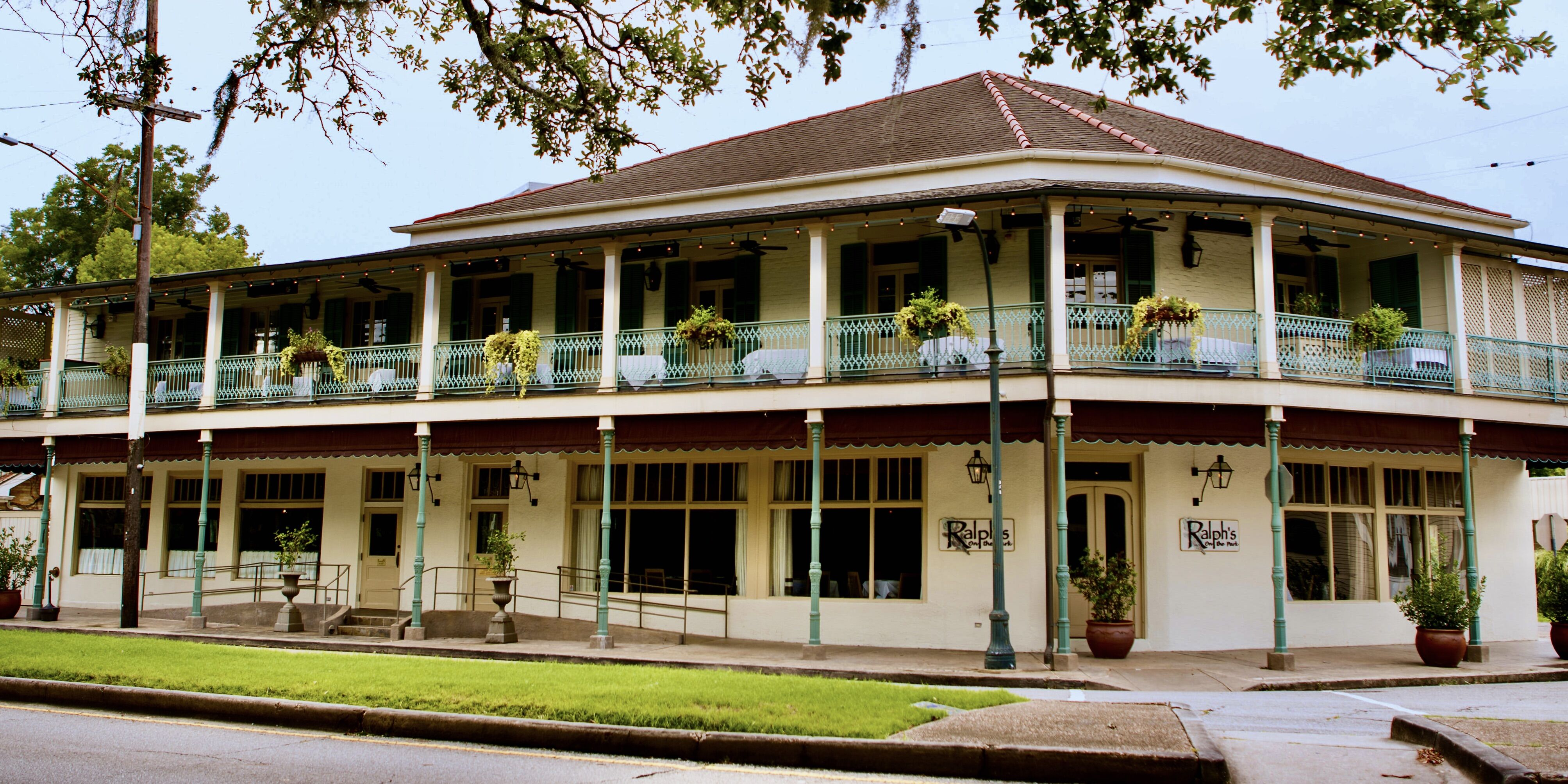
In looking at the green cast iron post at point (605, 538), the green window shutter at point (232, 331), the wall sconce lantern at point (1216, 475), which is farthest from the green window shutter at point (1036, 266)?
the green window shutter at point (232, 331)

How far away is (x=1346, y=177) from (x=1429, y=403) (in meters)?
6.15

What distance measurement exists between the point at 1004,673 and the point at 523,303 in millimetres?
10786

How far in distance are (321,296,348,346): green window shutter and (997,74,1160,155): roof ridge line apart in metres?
12.9

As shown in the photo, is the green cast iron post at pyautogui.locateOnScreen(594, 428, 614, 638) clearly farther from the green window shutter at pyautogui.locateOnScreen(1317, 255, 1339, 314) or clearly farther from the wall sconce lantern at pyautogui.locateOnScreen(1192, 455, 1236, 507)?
the green window shutter at pyautogui.locateOnScreen(1317, 255, 1339, 314)

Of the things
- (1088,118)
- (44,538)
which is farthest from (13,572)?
(1088,118)

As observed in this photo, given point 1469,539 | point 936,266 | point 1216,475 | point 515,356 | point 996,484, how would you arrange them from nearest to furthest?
point 996,484, point 1469,539, point 1216,475, point 936,266, point 515,356

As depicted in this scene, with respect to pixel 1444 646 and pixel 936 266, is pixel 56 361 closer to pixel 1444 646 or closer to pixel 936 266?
pixel 936 266

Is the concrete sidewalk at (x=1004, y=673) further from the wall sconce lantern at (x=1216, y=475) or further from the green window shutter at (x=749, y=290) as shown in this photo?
the green window shutter at (x=749, y=290)

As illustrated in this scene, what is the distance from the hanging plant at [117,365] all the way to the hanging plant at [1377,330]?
68.6 ft

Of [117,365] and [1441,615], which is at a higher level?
[117,365]

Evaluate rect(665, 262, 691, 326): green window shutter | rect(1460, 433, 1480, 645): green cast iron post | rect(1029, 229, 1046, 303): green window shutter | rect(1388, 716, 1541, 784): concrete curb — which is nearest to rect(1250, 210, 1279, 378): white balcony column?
rect(1029, 229, 1046, 303): green window shutter

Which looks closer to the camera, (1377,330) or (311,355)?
(1377,330)

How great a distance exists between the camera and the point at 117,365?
22.5m

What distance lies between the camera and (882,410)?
16078 mm
